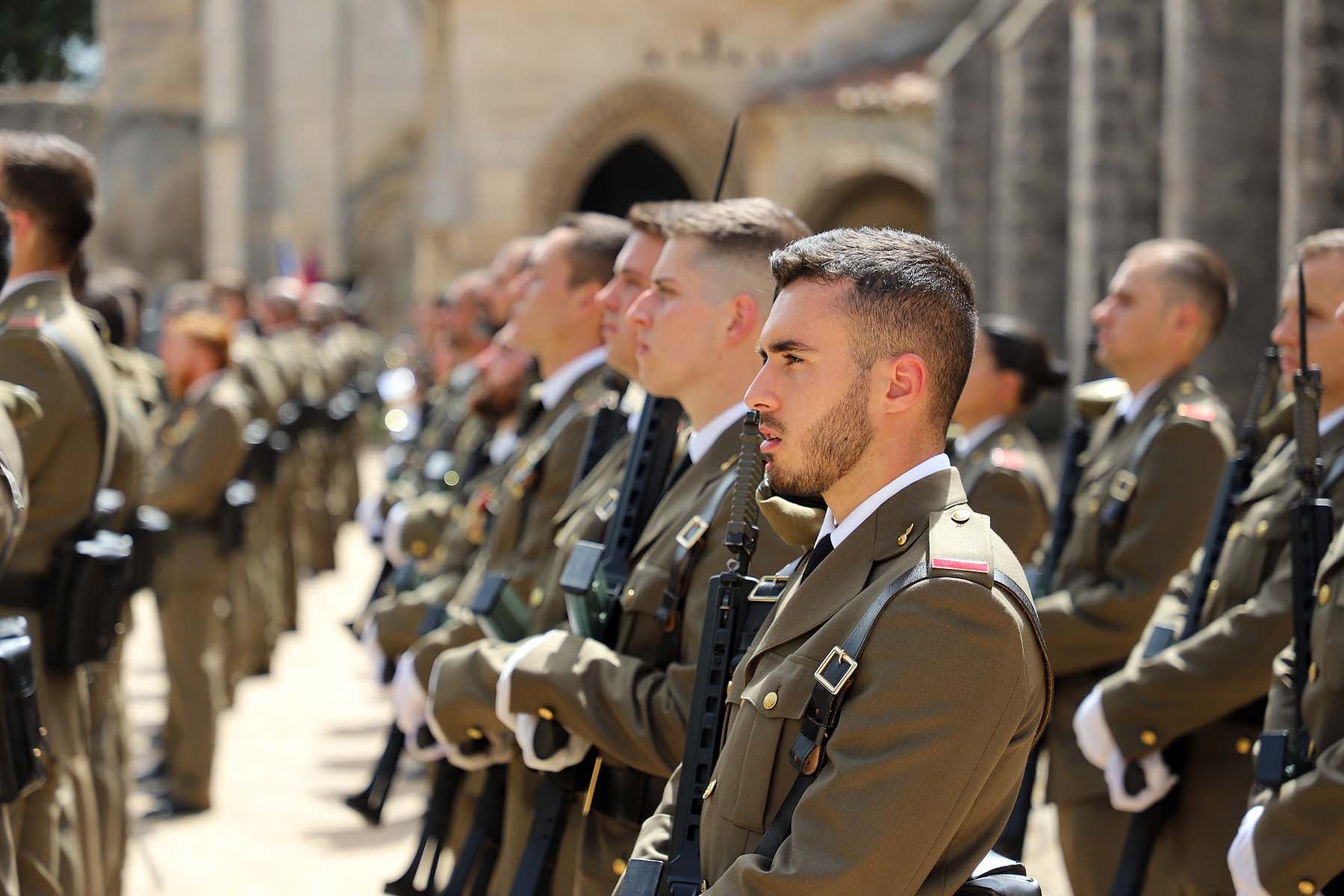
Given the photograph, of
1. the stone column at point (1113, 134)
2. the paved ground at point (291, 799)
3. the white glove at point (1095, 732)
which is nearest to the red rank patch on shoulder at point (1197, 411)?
the white glove at point (1095, 732)

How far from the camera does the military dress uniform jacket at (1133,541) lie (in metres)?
4.53

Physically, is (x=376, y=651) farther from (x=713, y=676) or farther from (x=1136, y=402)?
(x=713, y=676)

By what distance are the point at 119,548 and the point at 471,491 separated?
65.5 inches

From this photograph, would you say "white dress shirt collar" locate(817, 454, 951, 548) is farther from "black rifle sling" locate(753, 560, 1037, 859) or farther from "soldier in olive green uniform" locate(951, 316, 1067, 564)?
"soldier in olive green uniform" locate(951, 316, 1067, 564)

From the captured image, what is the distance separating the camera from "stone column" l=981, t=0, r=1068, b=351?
1316cm

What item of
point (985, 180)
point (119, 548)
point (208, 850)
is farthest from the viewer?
point (985, 180)

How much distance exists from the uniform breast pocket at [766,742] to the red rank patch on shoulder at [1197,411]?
2528 millimetres

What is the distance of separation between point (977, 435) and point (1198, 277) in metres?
0.82

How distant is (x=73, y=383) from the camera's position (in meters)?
4.32

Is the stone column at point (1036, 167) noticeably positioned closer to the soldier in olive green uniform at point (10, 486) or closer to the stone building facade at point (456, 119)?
the stone building facade at point (456, 119)

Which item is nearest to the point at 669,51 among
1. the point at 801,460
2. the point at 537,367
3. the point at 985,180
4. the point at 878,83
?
the point at 878,83

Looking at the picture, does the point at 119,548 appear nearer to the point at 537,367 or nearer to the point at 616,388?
the point at 616,388

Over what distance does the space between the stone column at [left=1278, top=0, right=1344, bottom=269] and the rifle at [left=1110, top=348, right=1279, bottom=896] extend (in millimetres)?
2972

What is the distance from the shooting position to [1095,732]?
159 inches
